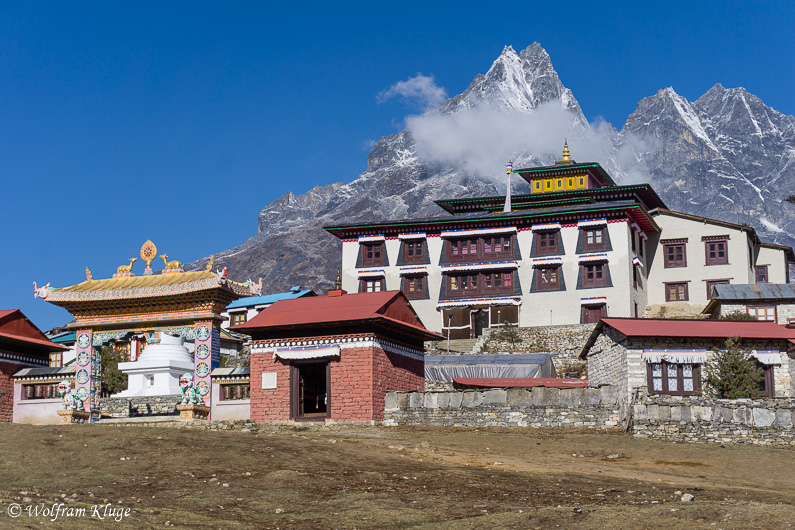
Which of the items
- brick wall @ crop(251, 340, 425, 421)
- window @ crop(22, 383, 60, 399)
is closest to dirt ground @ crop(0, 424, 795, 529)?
brick wall @ crop(251, 340, 425, 421)

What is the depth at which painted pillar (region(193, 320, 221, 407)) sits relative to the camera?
38438mm

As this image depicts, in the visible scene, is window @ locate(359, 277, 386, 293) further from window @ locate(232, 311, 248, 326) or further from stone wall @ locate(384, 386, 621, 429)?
stone wall @ locate(384, 386, 621, 429)

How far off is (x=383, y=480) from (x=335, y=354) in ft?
47.1

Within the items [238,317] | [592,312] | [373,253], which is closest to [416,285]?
[373,253]

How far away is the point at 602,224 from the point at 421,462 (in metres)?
45.6

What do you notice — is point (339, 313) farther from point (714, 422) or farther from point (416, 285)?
point (416, 285)

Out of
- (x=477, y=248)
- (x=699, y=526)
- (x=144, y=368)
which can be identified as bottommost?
(x=699, y=526)

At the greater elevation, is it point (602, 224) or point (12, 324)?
point (602, 224)

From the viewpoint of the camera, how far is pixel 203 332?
128 ft

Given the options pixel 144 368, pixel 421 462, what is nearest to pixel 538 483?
pixel 421 462

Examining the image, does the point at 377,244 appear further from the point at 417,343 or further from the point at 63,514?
the point at 63,514

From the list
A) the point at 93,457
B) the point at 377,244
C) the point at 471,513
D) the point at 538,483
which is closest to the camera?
the point at 471,513

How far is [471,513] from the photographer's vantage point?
18.1 metres

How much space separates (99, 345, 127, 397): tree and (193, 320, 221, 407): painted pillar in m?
25.6
